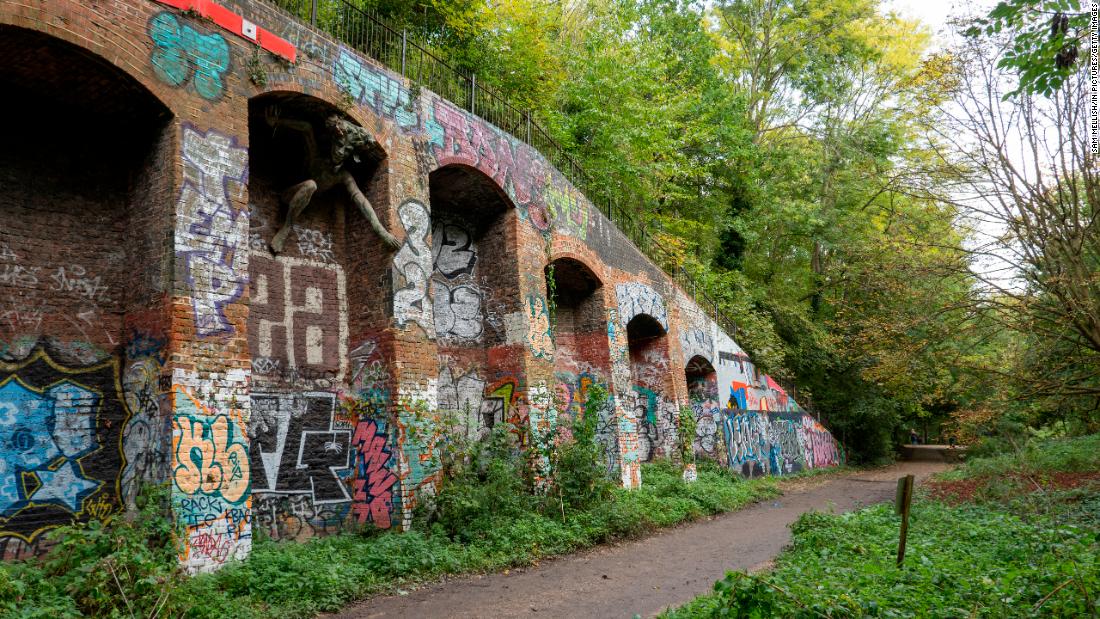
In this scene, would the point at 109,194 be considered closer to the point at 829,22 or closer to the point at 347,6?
the point at 347,6

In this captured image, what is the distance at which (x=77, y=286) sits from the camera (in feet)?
23.5

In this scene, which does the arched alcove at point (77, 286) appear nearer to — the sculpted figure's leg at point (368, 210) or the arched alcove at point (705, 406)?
the sculpted figure's leg at point (368, 210)

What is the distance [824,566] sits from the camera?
6.26 metres

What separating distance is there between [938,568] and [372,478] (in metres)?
6.52

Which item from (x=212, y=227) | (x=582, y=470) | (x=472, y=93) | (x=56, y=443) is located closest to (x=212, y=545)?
(x=56, y=443)

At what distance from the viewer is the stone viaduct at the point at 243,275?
6.67m

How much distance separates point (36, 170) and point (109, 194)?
2.23 feet

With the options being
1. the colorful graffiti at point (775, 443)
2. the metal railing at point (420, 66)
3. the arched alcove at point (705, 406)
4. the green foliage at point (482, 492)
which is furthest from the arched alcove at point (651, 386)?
the green foliage at point (482, 492)

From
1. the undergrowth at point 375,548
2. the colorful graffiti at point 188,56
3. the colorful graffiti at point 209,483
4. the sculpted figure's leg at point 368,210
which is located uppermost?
the colorful graffiti at point 188,56

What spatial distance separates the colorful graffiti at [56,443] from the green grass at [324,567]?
0.66m

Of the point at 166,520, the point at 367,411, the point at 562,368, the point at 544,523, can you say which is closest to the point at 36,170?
the point at 166,520

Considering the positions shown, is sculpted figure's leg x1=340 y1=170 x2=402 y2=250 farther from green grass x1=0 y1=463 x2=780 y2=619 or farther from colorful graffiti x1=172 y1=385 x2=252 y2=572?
green grass x1=0 y1=463 x2=780 y2=619

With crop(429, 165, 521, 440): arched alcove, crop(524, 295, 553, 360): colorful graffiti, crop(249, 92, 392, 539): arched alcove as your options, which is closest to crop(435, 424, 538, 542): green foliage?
crop(249, 92, 392, 539): arched alcove

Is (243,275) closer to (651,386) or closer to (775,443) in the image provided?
(651,386)
